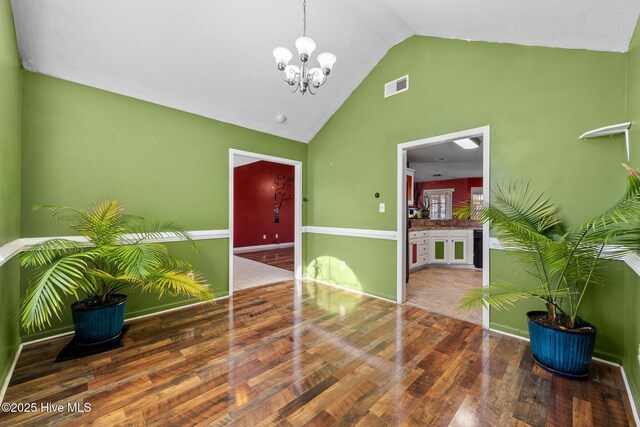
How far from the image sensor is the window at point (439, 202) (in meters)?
9.50

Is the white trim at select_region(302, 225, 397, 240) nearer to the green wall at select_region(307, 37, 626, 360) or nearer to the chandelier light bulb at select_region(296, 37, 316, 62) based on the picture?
the green wall at select_region(307, 37, 626, 360)

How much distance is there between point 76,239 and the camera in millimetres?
2453

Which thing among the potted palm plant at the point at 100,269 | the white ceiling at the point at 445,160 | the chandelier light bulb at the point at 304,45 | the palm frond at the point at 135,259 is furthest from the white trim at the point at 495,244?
the palm frond at the point at 135,259

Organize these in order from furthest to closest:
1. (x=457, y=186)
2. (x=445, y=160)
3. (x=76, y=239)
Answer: (x=457, y=186), (x=445, y=160), (x=76, y=239)

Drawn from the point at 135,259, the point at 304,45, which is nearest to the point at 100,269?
the point at 135,259

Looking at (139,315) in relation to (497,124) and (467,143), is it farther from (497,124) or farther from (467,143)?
(467,143)

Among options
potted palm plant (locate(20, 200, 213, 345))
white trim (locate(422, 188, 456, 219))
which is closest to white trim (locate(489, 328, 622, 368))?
potted palm plant (locate(20, 200, 213, 345))

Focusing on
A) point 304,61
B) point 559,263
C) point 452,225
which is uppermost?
point 304,61

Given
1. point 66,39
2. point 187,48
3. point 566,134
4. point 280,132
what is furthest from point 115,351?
point 566,134

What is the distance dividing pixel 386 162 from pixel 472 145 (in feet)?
7.47

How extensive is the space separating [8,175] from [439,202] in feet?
Answer: 33.9

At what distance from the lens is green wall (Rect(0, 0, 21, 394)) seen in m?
1.67

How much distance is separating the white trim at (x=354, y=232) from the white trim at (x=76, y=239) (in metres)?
1.44

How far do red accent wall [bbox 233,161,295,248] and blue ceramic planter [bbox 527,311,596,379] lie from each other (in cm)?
682
